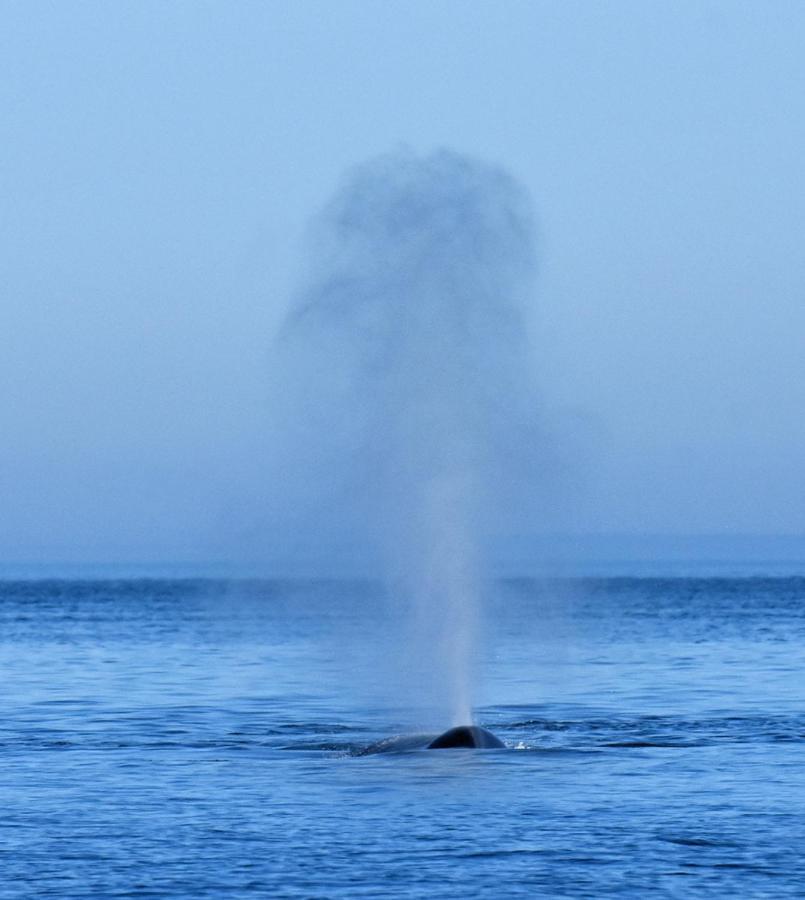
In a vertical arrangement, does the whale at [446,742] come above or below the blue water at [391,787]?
above

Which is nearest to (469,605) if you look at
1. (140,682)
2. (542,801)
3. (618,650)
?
(542,801)

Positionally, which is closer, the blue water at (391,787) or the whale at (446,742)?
the blue water at (391,787)

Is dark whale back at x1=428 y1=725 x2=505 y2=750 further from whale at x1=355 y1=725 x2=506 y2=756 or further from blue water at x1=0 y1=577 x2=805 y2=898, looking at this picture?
blue water at x1=0 y1=577 x2=805 y2=898

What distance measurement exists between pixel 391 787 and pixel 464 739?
14.3ft

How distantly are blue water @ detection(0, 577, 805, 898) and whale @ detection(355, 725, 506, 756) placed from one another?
1.67 feet

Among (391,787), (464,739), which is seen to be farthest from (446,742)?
(391,787)

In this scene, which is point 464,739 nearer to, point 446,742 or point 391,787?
point 446,742

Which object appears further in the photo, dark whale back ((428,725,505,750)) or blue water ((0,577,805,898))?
dark whale back ((428,725,505,750))

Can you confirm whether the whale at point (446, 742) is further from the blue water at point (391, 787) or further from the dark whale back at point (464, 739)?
the blue water at point (391, 787)

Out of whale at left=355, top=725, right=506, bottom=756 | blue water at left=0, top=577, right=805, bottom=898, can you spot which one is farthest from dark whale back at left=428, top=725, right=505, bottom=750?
blue water at left=0, top=577, right=805, bottom=898

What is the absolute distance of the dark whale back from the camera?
3394 cm

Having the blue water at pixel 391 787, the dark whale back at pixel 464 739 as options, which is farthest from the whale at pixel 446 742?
the blue water at pixel 391 787

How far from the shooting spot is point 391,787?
97.9 ft

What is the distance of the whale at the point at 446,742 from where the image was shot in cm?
3400
